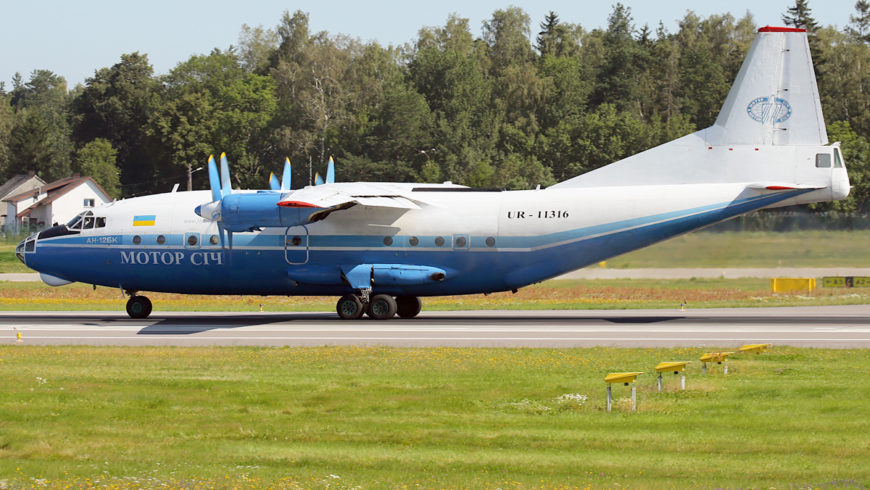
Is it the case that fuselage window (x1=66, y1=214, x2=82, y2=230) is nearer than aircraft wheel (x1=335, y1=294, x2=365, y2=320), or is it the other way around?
aircraft wheel (x1=335, y1=294, x2=365, y2=320)

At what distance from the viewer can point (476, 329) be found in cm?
2872

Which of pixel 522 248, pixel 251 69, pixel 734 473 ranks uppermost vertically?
pixel 251 69

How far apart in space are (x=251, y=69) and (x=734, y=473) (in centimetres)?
12921

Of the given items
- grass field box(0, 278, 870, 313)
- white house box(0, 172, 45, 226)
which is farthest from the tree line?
grass field box(0, 278, 870, 313)

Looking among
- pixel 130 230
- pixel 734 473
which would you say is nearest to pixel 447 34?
pixel 130 230

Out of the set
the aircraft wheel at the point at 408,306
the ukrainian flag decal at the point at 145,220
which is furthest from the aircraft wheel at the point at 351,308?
the ukrainian flag decal at the point at 145,220

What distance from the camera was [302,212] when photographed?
29.8 m

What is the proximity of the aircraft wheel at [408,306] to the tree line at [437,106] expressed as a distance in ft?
144

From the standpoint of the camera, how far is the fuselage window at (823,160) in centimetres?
2900

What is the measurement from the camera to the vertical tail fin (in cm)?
2919

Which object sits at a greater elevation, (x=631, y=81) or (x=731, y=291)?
(x=631, y=81)

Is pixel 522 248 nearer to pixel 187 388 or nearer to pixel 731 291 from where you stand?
pixel 187 388

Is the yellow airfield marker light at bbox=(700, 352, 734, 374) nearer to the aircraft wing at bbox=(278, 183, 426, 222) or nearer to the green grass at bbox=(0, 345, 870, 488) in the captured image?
the green grass at bbox=(0, 345, 870, 488)

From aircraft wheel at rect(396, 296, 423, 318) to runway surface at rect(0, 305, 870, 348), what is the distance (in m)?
0.69
